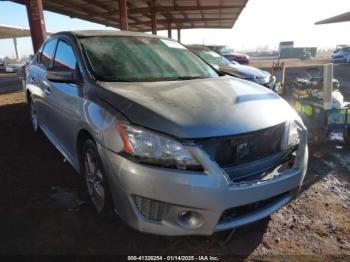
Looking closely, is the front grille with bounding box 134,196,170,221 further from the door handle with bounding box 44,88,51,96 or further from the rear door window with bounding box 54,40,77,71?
the door handle with bounding box 44,88,51,96

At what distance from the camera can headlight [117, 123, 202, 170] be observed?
2.10 meters

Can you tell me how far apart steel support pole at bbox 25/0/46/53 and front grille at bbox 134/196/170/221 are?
7.22 metres

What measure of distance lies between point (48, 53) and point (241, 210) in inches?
135

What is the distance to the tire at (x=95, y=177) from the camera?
2.49m

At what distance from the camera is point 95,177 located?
277cm

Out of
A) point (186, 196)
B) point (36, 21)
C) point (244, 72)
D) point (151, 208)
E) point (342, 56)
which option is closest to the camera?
point (186, 196)

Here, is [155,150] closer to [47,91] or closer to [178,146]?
[178,146]

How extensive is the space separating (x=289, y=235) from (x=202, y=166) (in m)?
1.13

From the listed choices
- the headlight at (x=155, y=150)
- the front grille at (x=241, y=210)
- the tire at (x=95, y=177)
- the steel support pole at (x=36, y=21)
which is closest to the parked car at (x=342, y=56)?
the steel support pole at (x=36, y=21)

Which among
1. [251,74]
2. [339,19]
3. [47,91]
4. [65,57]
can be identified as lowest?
[251,74]

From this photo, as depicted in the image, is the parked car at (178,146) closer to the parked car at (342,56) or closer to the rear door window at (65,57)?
the rear door window at (65,57)

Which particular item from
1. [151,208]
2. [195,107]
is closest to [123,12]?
[195,107]

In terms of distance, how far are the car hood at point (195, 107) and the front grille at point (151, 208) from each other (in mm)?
477

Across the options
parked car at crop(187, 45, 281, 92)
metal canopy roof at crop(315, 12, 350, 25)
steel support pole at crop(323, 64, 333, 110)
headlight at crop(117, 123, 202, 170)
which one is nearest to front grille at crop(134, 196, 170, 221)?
headlight at crop(117, 123, 202, 170)
